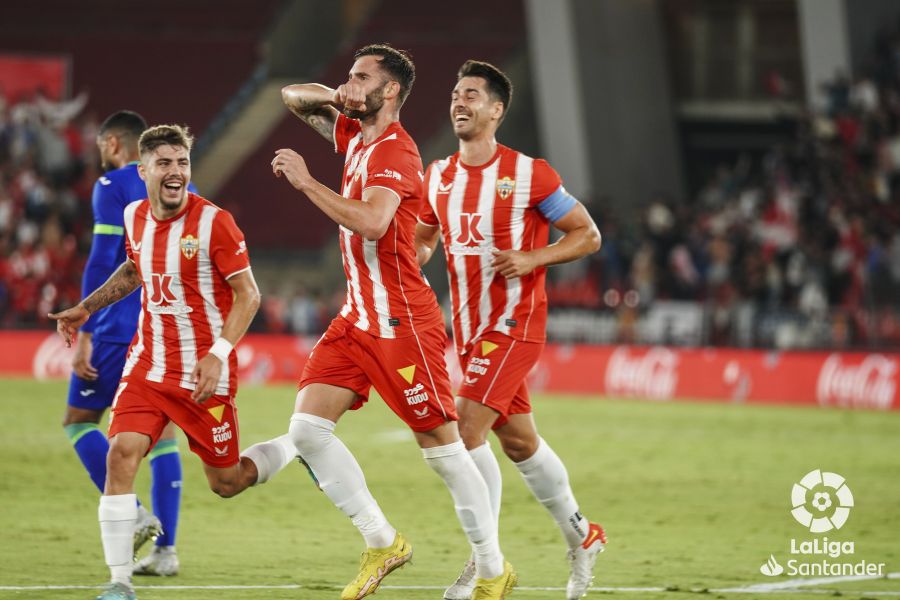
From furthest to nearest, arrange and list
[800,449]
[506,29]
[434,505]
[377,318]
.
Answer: [506,29] < [800,449] < [434,505] < [377,318]

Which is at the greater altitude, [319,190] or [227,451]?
[319,190]

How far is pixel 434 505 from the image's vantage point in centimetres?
1121

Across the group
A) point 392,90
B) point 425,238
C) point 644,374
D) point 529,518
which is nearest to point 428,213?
point 425,238

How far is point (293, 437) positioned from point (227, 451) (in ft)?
1.23

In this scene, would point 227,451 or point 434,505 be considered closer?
point 227,451

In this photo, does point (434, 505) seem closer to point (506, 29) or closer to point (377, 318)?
point (377, 318)

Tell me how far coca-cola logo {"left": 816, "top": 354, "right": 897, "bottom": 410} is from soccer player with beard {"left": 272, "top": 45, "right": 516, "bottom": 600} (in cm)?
1479

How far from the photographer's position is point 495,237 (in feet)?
25.8

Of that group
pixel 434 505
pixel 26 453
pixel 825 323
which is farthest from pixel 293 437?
pixel 825 323

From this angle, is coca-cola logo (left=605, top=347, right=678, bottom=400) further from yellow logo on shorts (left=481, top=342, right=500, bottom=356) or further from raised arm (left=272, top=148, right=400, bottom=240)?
raised arm (left=272, top=148, right=400, bottom=240)

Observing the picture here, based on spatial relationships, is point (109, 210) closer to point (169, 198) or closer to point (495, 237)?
point (169, 198)

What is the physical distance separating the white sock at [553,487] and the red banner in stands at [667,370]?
13.8 meters

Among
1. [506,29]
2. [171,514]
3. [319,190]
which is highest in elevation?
[506,29]

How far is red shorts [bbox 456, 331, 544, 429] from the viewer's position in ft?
24.9
